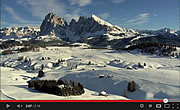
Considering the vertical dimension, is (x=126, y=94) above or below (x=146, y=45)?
below

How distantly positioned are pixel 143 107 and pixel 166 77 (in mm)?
48721

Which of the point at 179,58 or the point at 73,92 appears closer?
the point at 73,92

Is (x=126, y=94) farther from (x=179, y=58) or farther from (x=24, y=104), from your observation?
(x=179, y=58)

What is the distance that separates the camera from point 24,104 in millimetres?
4770

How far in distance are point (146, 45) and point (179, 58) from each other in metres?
34.5

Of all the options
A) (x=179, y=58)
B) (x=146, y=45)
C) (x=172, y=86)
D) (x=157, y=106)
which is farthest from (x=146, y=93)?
(x=146, y=45)

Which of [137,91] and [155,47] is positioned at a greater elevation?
[155,47]

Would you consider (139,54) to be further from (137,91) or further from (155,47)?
(137,91)

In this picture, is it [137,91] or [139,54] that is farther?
[139,54]

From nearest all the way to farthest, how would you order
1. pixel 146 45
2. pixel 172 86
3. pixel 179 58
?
pixel 172 86 → pixel 179 58 → pixel 146 45

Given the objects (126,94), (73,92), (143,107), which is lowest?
(126,94)

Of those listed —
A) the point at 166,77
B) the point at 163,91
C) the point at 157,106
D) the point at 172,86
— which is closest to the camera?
the point at 157,106

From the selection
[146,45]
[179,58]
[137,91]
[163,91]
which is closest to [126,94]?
[137,91]

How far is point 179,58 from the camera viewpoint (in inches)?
4213
